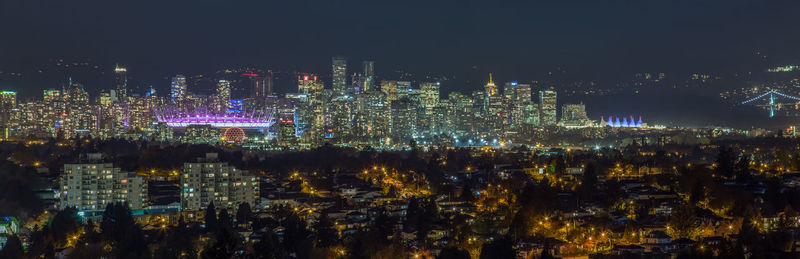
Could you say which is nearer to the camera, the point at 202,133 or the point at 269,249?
the point at 269,249

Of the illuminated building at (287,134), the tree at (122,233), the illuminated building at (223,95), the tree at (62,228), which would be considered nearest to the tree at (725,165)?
the tree at (122,233)

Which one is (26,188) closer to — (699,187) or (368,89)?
(699,187)

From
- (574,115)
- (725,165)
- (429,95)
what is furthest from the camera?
(574,115)

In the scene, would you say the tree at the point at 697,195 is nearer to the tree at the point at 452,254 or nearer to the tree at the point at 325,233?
the tree at the point at 452,254

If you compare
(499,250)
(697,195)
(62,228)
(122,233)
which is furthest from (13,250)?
(697,195)

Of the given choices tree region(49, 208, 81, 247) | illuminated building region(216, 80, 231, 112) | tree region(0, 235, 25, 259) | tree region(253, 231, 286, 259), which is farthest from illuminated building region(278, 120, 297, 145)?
tree region(0, 235, 25, 259)

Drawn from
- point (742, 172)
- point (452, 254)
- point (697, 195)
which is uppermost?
point (742, 172)

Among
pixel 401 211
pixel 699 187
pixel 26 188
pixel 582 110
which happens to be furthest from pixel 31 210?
pixel 582 110

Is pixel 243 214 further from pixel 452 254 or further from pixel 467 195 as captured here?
pixel 452 254
